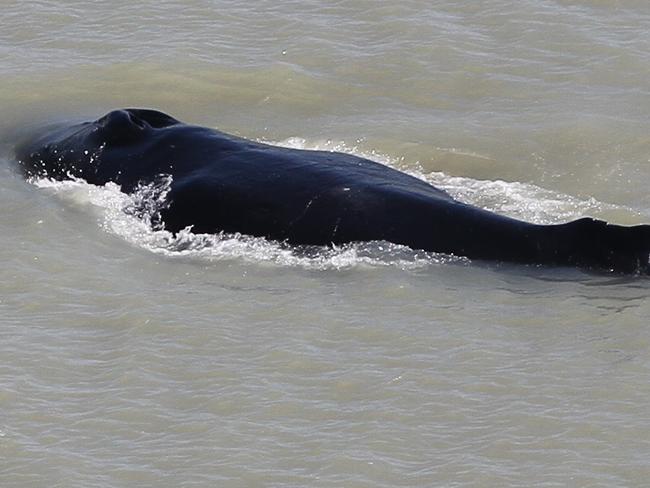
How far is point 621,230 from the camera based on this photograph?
13516mm

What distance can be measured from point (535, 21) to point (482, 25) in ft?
2.25

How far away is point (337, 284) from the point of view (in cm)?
1386

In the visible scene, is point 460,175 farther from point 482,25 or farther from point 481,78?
point 482,25

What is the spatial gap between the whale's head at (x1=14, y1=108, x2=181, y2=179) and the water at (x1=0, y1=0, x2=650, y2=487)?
0.74ft

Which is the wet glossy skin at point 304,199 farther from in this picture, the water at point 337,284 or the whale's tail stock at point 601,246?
the water at point 337,284

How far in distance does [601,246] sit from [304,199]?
2.72 m

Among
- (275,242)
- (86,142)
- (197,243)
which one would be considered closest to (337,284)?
(275,242)

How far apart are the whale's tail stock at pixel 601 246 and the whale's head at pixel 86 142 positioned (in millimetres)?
4328

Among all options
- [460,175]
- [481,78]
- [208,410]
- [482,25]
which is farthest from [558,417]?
[482,25]

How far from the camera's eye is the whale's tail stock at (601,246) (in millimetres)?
13516

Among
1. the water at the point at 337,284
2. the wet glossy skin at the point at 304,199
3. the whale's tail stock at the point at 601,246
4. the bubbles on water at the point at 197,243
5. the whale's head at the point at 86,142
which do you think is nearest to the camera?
the water at the point at 337,284

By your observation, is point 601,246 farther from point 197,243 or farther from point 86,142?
point 86,142

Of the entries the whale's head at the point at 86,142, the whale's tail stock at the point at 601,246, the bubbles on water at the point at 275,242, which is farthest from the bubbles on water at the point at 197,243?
the whale's tail stock at the point at 601,246

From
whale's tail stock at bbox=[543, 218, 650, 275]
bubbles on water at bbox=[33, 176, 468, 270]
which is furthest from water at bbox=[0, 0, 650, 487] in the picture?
whale's tail stock at bbox=[543, 218, 650, 275]
